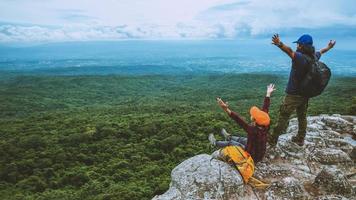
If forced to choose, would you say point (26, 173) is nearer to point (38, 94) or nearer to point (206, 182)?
point (206, 182)

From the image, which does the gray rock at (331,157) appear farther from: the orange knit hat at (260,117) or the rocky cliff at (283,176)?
the orange knit hat at (260,117)

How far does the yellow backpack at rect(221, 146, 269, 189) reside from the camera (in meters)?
9.52

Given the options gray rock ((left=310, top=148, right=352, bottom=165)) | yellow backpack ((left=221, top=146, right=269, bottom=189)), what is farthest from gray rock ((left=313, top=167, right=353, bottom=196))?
gray rock ((left=310, top=148, right=352, bottom=165))

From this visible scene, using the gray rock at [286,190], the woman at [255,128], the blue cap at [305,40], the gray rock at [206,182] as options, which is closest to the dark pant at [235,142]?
the woman at [255,128]

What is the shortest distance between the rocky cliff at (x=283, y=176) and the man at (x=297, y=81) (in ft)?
2.06

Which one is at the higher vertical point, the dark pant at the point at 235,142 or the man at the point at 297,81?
the man at the point at 297,81

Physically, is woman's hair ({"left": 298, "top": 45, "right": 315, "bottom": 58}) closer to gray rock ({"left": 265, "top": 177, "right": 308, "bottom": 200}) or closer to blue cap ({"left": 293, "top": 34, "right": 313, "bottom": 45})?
blue cap ({"left": 293, "top": 34, "right": 313, "bottom": 45})

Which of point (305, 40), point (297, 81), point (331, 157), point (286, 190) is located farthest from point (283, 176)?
point (305, 40)

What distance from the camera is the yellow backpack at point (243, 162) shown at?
9.52m

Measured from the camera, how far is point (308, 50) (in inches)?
400

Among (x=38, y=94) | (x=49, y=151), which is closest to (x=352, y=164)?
(x=49, y=151)

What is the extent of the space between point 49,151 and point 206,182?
4227cm

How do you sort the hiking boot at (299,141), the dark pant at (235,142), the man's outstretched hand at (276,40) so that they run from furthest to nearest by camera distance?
the hiking boot at (299,141) → the dark pant at (235,142) → the man's outstretched hand at (276,40)

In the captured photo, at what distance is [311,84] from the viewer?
10.3 m
